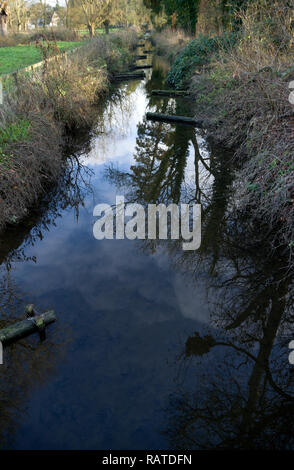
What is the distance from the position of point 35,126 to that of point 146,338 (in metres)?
5.29

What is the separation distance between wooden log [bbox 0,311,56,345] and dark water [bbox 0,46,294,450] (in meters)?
0.11

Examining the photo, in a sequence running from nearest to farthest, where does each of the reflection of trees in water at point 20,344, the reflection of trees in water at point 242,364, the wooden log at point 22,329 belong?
1. the reflection of trees in water at point 242,364
2. the reflection of trees in water at point 20,344
3. the wooden log at point 22,329

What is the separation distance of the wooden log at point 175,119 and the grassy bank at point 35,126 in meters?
2.13

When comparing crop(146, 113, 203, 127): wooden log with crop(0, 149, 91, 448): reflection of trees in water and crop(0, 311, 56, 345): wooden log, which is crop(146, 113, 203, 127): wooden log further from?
crop(0, 311, 56, 345): wooden log

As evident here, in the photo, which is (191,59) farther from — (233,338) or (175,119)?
(233,338)

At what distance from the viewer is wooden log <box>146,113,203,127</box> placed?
37.6 feet

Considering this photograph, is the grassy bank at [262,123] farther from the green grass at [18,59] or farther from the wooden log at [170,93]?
the green grass at [18,59]

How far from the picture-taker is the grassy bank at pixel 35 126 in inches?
231

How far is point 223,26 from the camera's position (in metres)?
17.1

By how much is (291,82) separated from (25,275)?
17.3ft

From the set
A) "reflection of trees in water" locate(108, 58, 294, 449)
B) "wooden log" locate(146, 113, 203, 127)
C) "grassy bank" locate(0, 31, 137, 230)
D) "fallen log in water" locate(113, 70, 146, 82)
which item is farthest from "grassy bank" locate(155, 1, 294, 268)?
"fallen log in water" locate(113, 70, 146, 82)

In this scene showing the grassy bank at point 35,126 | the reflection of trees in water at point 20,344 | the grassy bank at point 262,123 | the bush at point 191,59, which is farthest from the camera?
the bush at point 191,59

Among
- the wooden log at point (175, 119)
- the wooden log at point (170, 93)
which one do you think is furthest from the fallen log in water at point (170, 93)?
the wooden log at point (175, 119)
